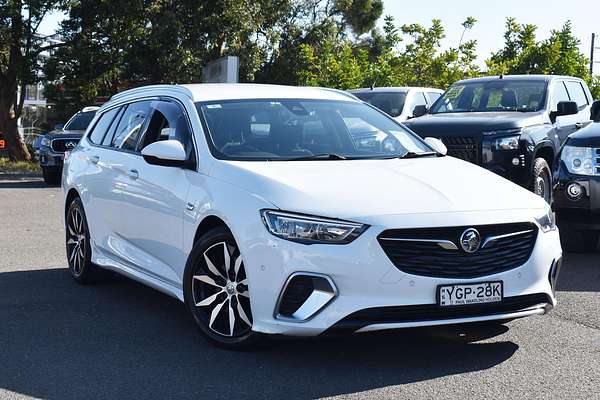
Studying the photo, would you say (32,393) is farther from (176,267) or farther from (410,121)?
(410,121)

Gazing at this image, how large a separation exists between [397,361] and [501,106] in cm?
833

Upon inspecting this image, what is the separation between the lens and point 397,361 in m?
5.64

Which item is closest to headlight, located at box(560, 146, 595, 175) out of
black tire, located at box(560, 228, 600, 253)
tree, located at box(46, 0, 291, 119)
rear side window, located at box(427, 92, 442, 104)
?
black tire, located at box(560, 228, 600, 253)

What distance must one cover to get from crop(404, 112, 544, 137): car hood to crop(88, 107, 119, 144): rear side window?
502 cm

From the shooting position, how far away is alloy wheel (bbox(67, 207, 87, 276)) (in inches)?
323

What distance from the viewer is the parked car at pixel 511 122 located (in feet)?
39.3

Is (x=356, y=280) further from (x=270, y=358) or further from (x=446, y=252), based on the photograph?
(x=270, y=358)

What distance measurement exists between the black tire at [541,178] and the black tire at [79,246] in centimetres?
591

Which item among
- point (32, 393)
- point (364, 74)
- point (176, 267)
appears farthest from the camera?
point (364, 74)

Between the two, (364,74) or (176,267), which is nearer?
(176,267)

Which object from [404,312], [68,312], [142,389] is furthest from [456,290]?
[68,312]

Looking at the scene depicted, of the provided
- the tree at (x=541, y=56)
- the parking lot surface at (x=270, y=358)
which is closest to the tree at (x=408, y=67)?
the tree at (x=541, y=56)

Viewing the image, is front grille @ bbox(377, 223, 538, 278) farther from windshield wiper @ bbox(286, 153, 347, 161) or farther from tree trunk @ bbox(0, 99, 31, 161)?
tree trunk @ bbox(0, 99, 31, 161)

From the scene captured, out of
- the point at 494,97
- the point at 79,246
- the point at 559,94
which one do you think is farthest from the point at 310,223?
the point at 559,94
